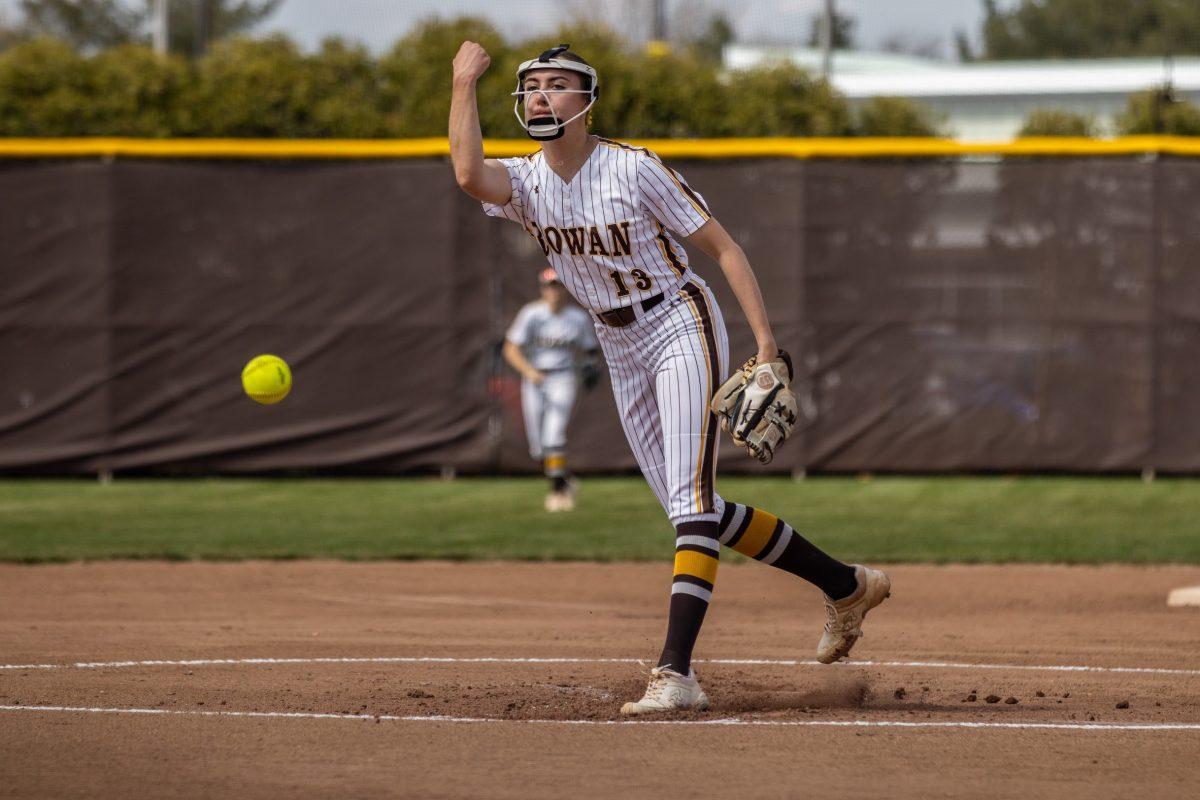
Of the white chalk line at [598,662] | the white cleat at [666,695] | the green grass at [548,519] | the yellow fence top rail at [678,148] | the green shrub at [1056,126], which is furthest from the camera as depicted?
the green shrub at [1056,126]

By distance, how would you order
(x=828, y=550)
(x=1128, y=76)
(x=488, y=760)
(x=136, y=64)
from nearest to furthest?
(x=488, y=760), (x=828, y=550), (x=136, y=64), (x=1128, y=76)

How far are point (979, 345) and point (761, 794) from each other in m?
10.4

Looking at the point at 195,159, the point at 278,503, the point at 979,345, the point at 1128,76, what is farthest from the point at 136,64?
the point at 1128,76

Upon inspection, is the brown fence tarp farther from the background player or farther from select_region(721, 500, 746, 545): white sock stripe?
select_region(721, 500, 746, 545): white sock stripe

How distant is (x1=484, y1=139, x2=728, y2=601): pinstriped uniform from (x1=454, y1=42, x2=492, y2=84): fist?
1.29ft

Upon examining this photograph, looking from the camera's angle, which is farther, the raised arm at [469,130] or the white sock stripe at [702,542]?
the white sock stripe at [702,542]

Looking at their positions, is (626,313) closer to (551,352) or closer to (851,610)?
(851,610)

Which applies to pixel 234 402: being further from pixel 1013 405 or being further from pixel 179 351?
pixel 1013 405

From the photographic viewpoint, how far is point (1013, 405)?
1387cm

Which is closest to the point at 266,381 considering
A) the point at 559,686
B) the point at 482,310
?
the point at 559,686

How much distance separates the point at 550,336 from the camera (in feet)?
42.5

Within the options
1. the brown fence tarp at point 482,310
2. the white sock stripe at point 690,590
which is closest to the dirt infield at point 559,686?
the white sock stripe at point 690,590

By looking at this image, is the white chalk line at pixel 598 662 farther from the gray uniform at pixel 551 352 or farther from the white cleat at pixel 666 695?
the gray uniform at pixel 551 352

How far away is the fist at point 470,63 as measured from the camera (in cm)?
515
